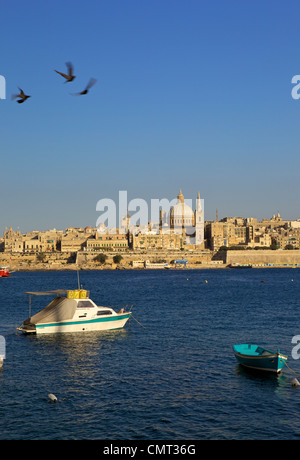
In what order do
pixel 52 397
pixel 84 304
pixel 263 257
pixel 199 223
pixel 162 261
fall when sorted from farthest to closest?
1. pixel 199 223
2. pixel 162 261
3. pixel 263 257
4. pixel 84 304
5. pixel 52 397

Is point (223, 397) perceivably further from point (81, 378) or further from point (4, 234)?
point (4, 234)

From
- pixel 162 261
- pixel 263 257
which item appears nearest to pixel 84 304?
pixel 162 261

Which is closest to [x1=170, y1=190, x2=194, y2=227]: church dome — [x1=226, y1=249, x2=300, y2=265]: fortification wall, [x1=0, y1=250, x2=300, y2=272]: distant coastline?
[x1=0, y1=250, x2=300, y2=272]: distant coastline

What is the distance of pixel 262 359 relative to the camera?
18.7 m

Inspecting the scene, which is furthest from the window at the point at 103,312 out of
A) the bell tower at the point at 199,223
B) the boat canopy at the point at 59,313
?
the bell tower at the point at 199,223

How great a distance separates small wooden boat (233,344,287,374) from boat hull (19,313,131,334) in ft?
30.7

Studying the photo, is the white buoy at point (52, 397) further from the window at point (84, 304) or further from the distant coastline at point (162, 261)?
the distant coastline at point (162, 261)

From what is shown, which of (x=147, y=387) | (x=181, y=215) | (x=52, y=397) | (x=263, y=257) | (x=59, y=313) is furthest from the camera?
(x=181, y=215)

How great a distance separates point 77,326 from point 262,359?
37.3 feet

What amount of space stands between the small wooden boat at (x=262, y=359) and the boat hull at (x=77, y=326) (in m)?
9.36

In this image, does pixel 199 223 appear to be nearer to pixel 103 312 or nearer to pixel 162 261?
pixel 162 261

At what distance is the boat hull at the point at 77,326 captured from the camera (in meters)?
26.5
